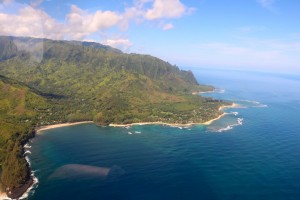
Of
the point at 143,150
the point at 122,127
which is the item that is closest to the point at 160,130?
the point at 122,127

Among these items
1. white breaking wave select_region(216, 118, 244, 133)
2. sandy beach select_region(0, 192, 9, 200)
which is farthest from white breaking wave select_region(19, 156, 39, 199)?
white breaking wave select_region(216, 118, 244, 133)

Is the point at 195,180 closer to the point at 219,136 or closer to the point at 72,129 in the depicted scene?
the point at 219,136

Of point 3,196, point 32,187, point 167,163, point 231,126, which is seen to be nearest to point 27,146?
point 32,187

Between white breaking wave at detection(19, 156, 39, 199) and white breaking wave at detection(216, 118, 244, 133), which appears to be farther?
white breaking wave at detection(216, 118, 244, 133)

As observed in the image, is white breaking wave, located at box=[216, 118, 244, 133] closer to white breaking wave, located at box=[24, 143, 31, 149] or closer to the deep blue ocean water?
the deep blue ocean water

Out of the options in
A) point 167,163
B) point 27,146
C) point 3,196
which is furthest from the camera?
point 27,146

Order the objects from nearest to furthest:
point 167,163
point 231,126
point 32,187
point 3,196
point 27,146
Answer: point 3,196, point 32,187, point 167,163, point 27,146, point 231,126

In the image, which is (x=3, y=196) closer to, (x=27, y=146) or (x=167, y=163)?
(x=27, y=146)

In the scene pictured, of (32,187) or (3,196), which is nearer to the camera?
(3,196)

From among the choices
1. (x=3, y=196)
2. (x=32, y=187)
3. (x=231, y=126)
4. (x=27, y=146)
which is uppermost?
(x=231, y=126)
